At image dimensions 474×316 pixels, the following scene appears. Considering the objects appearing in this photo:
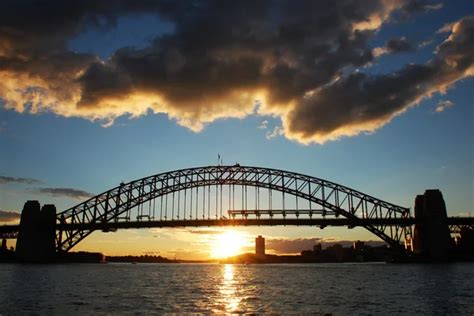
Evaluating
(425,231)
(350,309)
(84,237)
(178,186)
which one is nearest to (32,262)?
(84,237)

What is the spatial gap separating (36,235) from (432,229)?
66942mm

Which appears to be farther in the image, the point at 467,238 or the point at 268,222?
the point at 467,238

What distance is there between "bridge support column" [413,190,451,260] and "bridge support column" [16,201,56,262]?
63228 mm

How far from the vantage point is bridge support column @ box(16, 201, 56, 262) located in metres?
83.4

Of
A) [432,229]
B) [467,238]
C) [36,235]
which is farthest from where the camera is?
[467,238]

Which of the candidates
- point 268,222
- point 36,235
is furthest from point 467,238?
point 36,235

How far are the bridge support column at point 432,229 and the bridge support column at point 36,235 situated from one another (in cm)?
6323

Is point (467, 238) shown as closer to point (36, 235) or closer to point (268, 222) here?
point (268, 222)

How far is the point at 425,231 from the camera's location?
77938 millimetres

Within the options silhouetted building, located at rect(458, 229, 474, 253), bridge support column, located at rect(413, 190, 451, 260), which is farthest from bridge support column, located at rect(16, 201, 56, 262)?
silhouetted building, located at rect(458, 229, 474, 253)

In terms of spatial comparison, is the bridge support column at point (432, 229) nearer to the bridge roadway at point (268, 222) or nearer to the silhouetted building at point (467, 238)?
the bridge roadway at point (268, 222)

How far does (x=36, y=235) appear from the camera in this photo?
84.8 m

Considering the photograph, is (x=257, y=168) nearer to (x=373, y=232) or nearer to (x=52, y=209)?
(x=373, y=232)

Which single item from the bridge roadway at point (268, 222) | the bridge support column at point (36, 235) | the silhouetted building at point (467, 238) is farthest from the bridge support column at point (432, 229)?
the bridge support column at point (36, 235)
